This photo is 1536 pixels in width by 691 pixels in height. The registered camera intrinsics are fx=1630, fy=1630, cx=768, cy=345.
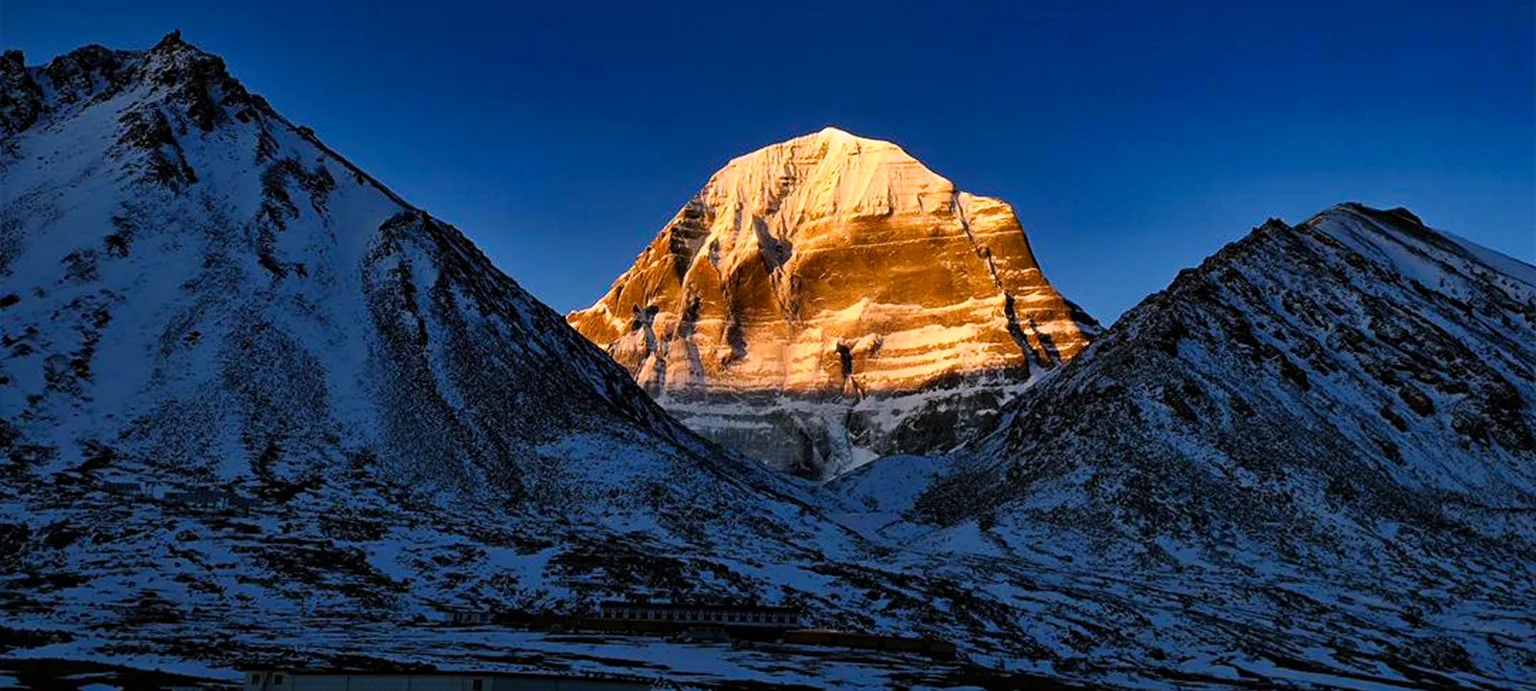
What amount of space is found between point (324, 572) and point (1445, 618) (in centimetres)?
11394

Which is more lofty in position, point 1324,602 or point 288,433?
point 288,433

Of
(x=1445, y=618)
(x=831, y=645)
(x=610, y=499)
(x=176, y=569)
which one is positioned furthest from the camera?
(x=610, y=499)

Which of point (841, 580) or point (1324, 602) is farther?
point (1324, 602)

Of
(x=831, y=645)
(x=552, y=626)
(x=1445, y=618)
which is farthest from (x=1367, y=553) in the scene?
(x=552, y=626)

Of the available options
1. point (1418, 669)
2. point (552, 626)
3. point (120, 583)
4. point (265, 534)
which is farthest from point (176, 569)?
point (1418, 669)

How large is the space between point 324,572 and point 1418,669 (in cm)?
9927

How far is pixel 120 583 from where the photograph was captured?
137875 millimetres

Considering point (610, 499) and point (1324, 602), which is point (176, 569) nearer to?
point (610, 499)

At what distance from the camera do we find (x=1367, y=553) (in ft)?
636

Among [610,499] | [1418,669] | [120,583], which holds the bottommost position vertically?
[1418,669]

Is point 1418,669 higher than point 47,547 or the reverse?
the reverse

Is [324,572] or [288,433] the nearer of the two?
[324,572]

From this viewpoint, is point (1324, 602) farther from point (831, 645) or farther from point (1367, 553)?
point (831, 645)

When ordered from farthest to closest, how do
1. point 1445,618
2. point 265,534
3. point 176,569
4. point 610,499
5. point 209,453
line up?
point 610,499 → point 209,453 → point 1445,618 → point 265,534 → point 176,569
